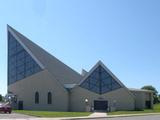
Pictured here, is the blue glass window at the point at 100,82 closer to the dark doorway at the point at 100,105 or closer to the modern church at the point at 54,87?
the modern church at the point at 54,87

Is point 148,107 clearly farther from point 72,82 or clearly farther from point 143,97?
point 72,82

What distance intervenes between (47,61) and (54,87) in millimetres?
7877


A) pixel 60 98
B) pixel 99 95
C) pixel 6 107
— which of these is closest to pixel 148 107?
pixel 99 95

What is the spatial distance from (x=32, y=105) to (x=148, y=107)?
84.0 ft

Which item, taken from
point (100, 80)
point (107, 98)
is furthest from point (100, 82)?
point (107, 98)

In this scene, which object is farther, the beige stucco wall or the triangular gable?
the beige stucco wall

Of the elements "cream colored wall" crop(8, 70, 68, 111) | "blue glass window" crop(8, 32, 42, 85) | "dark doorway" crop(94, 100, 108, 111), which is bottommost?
"dark doorway" crop(94, 100, 108, 111)

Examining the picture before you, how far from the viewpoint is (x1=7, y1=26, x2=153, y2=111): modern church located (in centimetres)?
7888

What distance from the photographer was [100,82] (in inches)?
3196

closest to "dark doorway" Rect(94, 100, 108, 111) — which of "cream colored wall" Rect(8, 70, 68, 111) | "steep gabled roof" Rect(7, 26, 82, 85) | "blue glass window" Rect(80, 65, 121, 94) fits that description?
"blue glass window" Rect(80, 65, 121, 94)

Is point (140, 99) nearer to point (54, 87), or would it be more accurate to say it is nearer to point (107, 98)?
point (107, 98)

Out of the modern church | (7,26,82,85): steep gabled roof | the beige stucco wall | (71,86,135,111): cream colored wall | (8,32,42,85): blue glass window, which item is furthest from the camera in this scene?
the beige stucco wall

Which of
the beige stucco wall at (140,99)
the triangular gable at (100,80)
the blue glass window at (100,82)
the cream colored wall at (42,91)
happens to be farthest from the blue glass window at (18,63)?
the beige stucco wall at (140,99)

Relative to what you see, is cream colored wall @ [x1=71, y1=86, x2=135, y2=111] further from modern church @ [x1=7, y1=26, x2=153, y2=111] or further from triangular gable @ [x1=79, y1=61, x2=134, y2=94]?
triangular gable @ [x1=79, y1=61, x2=134, y2=94]
